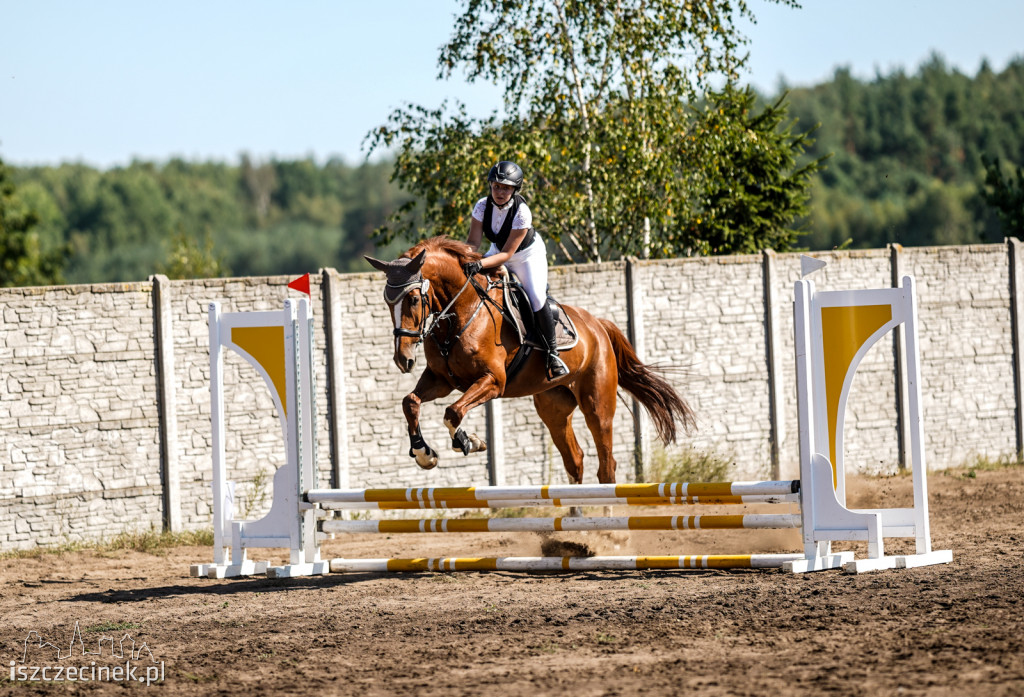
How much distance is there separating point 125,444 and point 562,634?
5624mm

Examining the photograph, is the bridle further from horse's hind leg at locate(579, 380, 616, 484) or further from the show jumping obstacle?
horse's hind leg at locate(579, 380, 616, 484)

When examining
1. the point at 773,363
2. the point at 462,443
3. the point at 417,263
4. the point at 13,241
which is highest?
the point at 13,241

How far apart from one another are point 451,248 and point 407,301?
78 centimetres

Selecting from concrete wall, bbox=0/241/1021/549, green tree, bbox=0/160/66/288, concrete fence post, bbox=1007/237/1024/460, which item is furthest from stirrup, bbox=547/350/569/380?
green tree, bbox=0/160/66/288

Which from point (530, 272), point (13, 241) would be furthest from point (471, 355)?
point (13, 241)

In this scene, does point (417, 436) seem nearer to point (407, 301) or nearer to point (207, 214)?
point (407, 301)

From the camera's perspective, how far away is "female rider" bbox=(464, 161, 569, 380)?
738 centimetres

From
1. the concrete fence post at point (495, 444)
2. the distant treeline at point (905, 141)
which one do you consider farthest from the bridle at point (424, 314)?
the distant treeline at point (905, 141)

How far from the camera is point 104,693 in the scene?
15.6 ft

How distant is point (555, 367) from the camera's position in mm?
7754

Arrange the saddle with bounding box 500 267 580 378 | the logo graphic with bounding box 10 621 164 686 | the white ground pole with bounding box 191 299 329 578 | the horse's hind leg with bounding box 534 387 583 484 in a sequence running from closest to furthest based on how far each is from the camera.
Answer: the logo graphic with bounding box 10 621 164 686 < the saddle with bounding box 500 267 580 378 < the white ground pole with bounding box 191 299 329 578 < the horse's hind leg with bounding box 534 387 583 484

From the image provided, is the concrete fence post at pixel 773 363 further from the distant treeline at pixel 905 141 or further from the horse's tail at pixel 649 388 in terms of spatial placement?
the distant treeline at pixel 905 141

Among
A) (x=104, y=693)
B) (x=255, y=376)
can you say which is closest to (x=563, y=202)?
(x=255, y=376)

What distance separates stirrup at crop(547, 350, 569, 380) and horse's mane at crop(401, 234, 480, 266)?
0.84m
